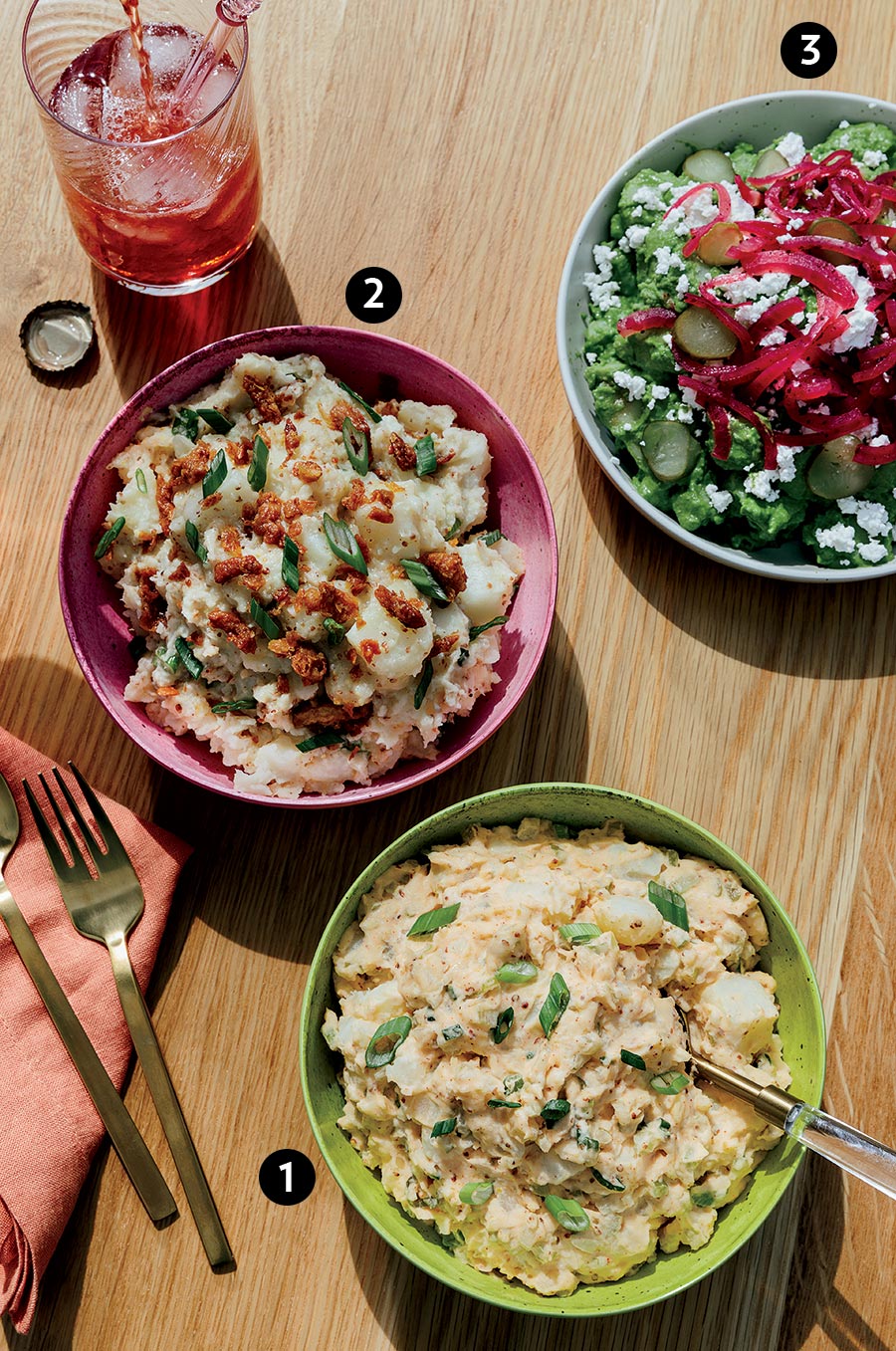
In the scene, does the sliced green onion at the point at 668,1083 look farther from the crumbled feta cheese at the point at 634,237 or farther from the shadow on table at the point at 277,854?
the crumbled feta cheese at the point at 634,237

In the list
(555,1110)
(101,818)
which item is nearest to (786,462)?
(555,1110)

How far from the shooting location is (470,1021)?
197 centimetres

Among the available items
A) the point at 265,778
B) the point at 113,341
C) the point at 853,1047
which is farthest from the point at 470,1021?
the point at 113,341

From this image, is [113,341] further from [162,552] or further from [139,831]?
[139,831]

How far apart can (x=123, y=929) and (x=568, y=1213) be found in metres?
1.03

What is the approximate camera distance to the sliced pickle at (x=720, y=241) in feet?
7.50

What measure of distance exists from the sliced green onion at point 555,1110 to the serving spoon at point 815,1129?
265 mm

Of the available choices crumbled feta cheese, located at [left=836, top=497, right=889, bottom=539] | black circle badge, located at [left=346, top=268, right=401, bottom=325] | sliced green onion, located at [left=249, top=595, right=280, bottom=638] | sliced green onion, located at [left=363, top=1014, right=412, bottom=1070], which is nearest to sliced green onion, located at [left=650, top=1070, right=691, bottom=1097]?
sliced green onion, located at [left=363, top=1014, right=412, bottom=1070]

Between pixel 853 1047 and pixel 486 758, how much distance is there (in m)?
Result: 0.99

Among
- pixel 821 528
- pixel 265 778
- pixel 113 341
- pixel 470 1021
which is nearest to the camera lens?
pixel 470 1021

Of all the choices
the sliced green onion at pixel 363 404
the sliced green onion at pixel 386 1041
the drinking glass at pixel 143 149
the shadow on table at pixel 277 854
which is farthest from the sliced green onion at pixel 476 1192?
the drinking glass at pixel 143 149

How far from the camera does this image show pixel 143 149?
80.5 inches

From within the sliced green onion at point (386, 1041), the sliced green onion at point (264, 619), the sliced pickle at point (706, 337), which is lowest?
the sliced green onion at point (386, 1041)

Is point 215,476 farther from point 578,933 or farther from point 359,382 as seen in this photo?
point 578,933
